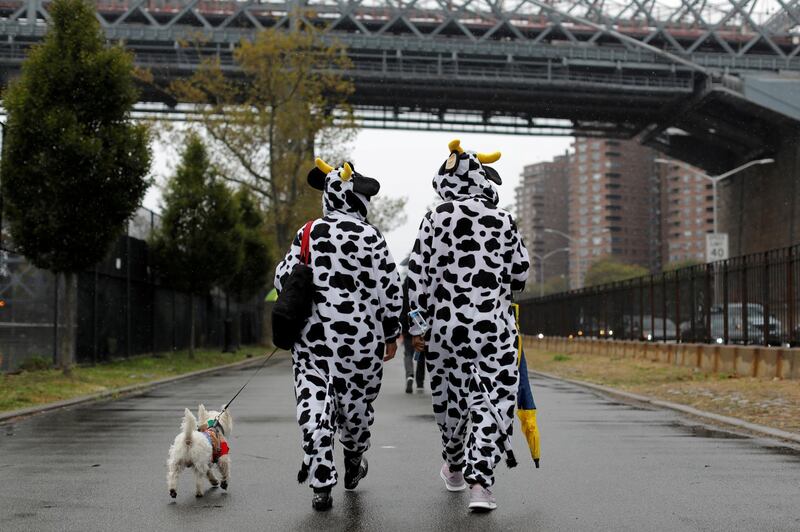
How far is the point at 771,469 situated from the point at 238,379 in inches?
589

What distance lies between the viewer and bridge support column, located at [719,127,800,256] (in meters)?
60.4

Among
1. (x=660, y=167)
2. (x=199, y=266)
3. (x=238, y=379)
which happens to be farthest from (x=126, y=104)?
(x=660, y=167)

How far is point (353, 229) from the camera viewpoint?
629cm

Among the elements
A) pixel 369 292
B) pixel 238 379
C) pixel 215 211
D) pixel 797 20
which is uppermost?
pixel 797 20

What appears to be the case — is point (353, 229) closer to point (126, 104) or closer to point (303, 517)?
point (303, 517)

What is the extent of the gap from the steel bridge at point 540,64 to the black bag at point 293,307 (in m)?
49.5

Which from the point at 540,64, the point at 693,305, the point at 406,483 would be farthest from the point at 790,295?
the point at 540,64

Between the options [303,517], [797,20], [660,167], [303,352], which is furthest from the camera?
[660,167]

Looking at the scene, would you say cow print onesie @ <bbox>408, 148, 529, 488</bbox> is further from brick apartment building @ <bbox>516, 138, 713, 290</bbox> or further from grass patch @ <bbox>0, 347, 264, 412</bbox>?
brick apartment building @ <bbox>516, 138, 713, 290</bbox>

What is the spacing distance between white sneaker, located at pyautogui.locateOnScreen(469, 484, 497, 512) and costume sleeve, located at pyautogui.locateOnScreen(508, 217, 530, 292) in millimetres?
1175

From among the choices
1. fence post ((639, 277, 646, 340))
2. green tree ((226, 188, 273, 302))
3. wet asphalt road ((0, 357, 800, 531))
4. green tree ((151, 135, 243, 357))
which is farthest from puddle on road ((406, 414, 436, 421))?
green tree ((226, 188, 273, 302))

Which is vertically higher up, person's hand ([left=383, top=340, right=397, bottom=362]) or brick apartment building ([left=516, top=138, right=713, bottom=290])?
brick apartment building ([left=516, top=138, right=713, bottom=290])

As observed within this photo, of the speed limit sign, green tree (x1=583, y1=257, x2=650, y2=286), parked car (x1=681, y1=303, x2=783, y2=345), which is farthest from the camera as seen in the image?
→ green tree (x1=583, y1=257, x2=650, y2=286)

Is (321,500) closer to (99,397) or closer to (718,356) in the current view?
(99,397)
